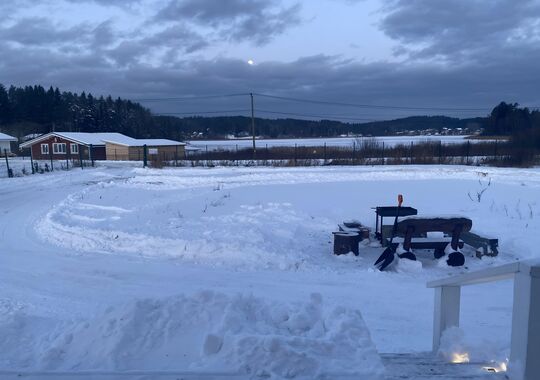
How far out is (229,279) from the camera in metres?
8.84

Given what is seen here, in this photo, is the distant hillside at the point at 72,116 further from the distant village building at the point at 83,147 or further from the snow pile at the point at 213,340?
the snow pile at the point at 213,340

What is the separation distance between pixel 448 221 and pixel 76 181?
23.5 metres

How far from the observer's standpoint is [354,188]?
21.2m

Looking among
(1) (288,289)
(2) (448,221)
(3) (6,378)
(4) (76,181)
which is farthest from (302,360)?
(4) (76,181)

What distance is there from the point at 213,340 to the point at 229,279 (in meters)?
4.88

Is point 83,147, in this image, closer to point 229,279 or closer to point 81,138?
point 81,138

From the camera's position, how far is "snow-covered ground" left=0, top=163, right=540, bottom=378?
13.4 feet

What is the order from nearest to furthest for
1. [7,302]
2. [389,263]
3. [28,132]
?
[7,302], [389,263], [28,132]

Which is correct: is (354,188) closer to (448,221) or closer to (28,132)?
(448,221)

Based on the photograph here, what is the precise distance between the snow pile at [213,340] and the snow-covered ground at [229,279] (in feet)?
0.05

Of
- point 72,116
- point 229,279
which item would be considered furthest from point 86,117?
point 229,279

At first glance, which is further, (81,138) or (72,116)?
(72,116)

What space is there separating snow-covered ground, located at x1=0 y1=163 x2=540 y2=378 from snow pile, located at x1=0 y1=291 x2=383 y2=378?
0.01 metres

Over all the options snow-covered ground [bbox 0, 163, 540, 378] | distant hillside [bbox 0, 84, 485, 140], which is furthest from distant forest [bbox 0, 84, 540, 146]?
snow-covered ground [bbox 0, 163, 540, 378]
